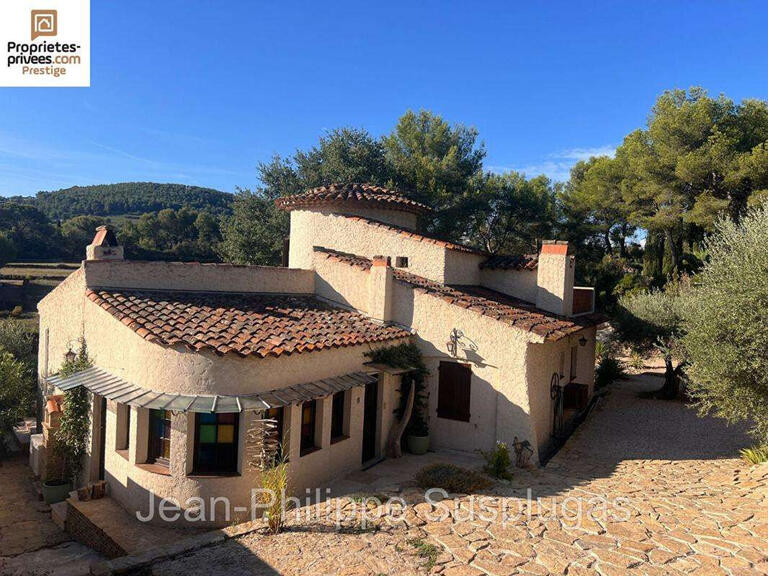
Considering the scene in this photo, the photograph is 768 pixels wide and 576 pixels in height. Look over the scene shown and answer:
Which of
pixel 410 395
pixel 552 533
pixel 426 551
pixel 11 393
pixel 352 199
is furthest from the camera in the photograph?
pixel 352 199

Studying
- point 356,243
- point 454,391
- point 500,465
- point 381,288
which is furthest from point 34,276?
point 500,465

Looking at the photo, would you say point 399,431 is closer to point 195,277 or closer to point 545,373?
point 545,373

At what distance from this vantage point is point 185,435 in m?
9.80

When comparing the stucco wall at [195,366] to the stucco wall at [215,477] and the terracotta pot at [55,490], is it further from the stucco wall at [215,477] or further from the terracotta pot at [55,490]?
the terracotta pot at [55,490]

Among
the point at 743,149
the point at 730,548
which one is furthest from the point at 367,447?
the point at 743,149

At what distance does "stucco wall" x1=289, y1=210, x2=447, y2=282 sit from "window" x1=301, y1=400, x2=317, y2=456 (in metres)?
6.63

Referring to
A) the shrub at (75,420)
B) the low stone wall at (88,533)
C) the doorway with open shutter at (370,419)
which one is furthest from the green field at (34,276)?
the doorway with open shutter at (370,419)

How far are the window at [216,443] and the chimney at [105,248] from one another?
6369mm

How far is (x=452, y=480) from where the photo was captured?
10.8 meters

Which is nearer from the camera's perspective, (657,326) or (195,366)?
(195,366)

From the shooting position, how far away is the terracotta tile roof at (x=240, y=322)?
33.7 ft

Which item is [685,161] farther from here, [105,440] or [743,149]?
[105,440]

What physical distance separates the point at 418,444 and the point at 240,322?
6.10 m

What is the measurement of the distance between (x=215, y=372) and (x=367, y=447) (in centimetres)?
553
